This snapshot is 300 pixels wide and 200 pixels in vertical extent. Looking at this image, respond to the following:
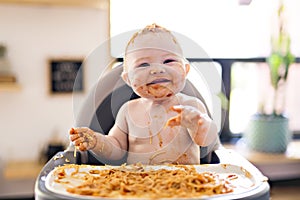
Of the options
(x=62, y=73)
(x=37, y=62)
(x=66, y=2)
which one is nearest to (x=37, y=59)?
(x=37, y=62)

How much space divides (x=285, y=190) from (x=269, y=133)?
13.4 inches

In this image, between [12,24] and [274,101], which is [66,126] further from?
[274,101]

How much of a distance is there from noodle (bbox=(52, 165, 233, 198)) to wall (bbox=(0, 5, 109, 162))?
1.29m

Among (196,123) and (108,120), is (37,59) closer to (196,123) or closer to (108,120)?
(108,120)

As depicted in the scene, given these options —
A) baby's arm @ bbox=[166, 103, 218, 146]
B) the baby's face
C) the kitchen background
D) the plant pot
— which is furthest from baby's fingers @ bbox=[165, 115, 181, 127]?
the plant pot

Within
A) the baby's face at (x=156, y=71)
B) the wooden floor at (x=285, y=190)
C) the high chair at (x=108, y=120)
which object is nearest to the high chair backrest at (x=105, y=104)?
the high chair at (x=108, y=120)

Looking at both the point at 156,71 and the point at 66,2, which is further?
the point at 66,2

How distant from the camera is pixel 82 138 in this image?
0.72 m

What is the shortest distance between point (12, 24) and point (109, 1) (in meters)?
Result: 0.47

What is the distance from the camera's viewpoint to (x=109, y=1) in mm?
1984

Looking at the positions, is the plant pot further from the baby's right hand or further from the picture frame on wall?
the baby's right hand

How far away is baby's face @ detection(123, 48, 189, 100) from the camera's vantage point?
0.72m

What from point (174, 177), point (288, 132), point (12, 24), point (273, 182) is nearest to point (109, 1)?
point (12, 24)

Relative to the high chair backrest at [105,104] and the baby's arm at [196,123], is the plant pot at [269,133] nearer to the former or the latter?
the high chair backrest at [105,104]
